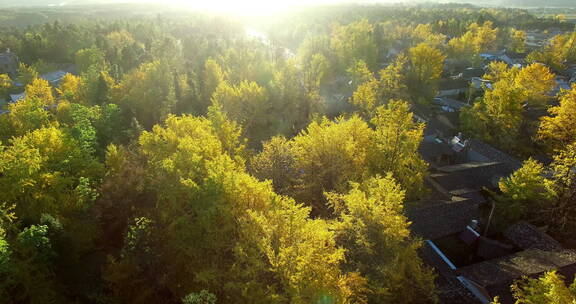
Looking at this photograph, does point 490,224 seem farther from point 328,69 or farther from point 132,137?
point 328,69

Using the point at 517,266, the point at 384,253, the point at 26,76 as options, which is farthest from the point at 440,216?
the point at 26,76

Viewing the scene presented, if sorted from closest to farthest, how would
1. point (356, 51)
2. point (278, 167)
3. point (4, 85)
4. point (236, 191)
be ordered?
point (236, 191) < point (278, 167) < point (4, 85) < point (356, 51)

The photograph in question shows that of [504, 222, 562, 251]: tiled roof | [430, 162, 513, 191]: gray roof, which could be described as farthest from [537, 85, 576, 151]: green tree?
[504, 222, 562, 251]: tiled roof

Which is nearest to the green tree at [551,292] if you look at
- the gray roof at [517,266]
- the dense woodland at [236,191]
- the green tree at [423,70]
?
the dense woodland at [236,191]

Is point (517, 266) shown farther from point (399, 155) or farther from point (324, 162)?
point (324, 162)

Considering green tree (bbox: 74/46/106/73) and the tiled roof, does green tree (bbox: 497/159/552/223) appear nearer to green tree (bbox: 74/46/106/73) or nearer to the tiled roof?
the tiled roof

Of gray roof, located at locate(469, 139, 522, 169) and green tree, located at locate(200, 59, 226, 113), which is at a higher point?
green tree, located at locate(200, 59, 226, 113)

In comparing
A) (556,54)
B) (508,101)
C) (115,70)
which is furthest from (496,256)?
(556,54)

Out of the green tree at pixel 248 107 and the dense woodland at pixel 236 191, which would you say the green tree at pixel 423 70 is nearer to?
the dense woodland at pixel 236 191
